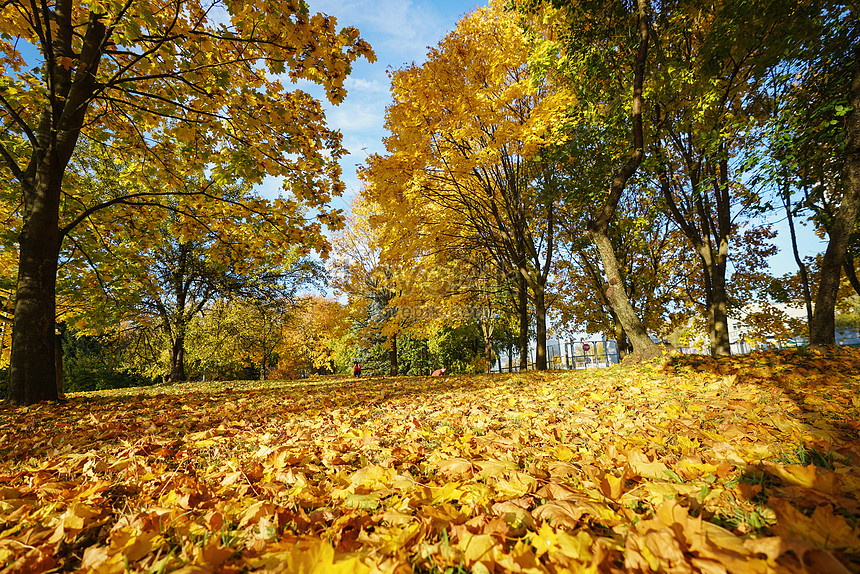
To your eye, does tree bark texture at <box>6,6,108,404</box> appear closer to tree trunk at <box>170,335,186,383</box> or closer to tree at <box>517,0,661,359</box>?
tree at <box>517,0,661,359</box>

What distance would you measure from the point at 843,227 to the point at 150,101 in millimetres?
10465

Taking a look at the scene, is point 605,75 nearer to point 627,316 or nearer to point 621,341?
point 627,316

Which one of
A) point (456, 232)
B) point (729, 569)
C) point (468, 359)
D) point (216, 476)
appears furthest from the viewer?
point (468, 359)

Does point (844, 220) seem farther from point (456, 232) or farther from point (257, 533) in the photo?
point (456, 232)

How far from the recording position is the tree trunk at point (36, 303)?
14.8 ft

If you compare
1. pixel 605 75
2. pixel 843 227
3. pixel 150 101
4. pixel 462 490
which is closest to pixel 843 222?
pixel 843 227

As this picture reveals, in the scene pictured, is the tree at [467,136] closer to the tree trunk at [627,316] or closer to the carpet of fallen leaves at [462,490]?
the tree trunk at [627,316]

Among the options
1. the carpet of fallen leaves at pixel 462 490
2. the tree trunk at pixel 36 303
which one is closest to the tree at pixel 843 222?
the carpet of fallen leaves at pixel 462 490

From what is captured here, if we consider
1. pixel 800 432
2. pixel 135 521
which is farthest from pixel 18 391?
pixel 800 432

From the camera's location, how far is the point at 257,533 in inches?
51.2

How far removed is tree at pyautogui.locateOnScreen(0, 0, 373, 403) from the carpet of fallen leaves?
9.39 ft

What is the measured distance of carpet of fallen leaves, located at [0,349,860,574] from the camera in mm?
1021

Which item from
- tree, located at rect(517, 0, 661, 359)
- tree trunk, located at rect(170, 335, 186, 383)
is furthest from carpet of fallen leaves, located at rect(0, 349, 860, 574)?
tree trunk, located at rect(170, 335, 186, 383)

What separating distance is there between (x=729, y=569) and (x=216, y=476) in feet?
7.38
